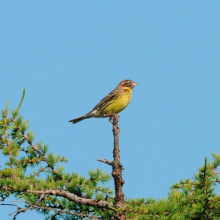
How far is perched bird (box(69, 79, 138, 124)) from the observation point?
34.0 feet

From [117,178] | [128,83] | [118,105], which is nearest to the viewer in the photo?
[117,178]

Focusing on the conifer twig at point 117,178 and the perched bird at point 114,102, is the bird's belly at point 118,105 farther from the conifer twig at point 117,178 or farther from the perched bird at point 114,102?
the conifer twig at point 117,178

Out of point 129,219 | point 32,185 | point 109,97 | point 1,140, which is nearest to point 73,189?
point 32,185

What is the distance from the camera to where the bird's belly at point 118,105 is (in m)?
10.3

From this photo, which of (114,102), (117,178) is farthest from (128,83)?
(117,178)

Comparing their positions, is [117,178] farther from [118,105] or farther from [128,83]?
[128,83]

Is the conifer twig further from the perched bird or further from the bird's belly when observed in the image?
the bird's belly

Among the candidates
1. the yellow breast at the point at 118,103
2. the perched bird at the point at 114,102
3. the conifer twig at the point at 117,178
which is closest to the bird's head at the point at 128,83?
the perched bird at the point at 114,102

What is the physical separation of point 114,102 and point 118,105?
130mm

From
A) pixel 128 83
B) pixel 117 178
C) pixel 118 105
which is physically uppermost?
pixel 128 83

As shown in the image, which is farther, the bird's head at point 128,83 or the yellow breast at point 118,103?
the bird's head at point 128,83

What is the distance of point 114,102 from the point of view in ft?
34.2

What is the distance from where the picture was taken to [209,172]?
4.20 meters

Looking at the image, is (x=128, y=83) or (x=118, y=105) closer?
(x=118, y=105)
